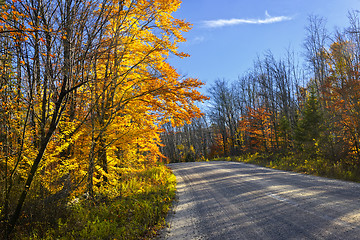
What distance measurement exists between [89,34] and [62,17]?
74 centimetres

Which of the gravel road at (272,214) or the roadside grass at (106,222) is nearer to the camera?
the gravel road at (272,214)

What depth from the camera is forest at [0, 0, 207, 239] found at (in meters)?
5.13

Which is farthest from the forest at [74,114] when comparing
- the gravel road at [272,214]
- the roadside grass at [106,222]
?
the gravel road at [272,214]

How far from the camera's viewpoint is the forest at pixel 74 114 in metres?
5.13

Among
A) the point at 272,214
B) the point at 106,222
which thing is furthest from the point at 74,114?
the point at 272,214

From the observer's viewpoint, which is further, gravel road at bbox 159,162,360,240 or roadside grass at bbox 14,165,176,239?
roadside grass at bbox 14,165,176,239

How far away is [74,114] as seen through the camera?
800cm

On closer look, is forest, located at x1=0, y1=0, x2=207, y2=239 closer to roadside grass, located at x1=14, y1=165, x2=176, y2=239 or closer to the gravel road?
roadside grass, located at x1=14, y1=165, x2=176, y2=239

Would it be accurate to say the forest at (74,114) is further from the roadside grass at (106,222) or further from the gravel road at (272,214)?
the gravel road at (272,214)

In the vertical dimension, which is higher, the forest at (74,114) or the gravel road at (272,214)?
the forest at (74,114)

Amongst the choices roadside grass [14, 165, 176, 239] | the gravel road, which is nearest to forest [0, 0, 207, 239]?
roadside grass [14, 165, 176, 239]

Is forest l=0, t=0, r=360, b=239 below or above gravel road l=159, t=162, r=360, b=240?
above

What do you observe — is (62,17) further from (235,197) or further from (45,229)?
(235,197)

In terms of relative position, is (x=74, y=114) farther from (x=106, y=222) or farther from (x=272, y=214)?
(x=272, y=214)
